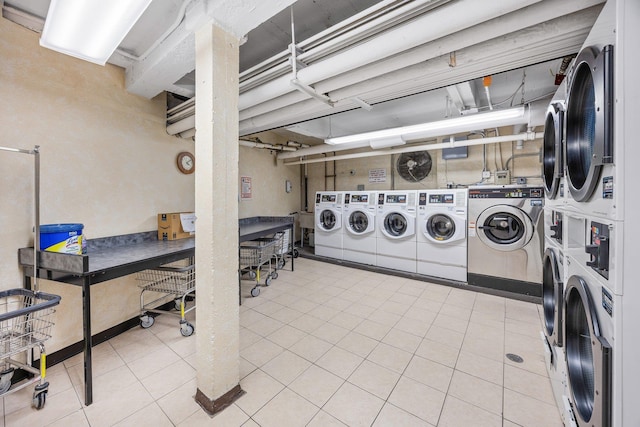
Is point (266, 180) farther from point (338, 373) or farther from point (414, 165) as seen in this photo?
point (338, 373)

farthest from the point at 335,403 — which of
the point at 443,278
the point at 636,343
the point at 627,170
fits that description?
the point at 443,278

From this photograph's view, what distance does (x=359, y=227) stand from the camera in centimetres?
491

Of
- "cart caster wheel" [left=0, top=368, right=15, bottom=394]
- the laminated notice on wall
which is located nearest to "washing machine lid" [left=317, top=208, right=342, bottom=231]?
the laminated notice on wall

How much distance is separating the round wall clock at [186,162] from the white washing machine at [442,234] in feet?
11.6

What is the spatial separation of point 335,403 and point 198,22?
2690 millimetres

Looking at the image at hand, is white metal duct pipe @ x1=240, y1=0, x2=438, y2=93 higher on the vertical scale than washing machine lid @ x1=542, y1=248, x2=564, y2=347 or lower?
higher

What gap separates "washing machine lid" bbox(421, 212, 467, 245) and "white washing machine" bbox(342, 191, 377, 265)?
957 mm

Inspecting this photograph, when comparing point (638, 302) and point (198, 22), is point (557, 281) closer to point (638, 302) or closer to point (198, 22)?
point (638, 302)

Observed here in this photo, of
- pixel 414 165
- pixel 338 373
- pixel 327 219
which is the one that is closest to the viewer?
pixel 338 373

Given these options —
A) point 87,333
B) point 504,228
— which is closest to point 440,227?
point 504,228

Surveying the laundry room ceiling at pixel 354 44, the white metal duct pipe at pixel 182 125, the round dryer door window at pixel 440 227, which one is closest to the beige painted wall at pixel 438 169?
the round dryer door window at pixel 440 227

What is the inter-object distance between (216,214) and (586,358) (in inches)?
84.2

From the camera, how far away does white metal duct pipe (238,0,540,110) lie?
1253 millimetres

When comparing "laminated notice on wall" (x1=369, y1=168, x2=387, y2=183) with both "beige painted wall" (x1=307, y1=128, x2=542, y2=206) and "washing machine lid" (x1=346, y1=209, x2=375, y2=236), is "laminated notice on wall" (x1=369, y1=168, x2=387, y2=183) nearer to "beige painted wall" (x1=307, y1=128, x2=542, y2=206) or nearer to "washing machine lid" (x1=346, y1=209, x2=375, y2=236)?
"beige painted wall" (x1=307, y1=128, x2=542, y2=206)
